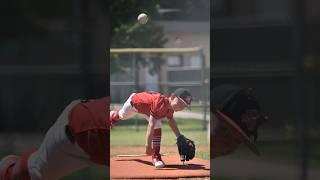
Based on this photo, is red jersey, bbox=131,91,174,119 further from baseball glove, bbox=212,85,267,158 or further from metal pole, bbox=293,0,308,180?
metal pole, bbox=293,0,308,180

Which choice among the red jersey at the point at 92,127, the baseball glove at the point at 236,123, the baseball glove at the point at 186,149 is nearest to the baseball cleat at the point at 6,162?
the red jersey at the point at 92,127

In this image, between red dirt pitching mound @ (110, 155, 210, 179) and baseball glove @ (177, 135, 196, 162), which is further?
baseball glove @ (177, 135, 196, 162)

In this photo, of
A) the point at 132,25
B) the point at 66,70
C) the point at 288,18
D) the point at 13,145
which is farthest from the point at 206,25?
the point at 13,145

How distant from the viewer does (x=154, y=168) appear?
15.1 feet

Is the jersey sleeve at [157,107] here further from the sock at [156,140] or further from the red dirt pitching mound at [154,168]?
the red dirt pitching mound at [154,168]

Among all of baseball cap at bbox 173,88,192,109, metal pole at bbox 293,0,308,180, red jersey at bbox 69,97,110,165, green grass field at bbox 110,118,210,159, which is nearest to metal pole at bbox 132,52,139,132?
green grass field at bbox 110,118,210,159

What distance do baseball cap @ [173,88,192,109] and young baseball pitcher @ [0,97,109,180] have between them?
1.73 metres

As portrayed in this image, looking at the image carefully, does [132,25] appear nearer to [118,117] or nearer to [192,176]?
[118,117]

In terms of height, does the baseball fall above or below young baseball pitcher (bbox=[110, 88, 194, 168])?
above

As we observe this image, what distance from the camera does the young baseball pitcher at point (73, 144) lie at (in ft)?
10.7

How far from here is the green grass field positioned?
5.02m

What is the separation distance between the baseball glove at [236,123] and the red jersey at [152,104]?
4.94ft

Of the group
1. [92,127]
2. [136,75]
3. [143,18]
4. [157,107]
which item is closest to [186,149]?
[157,107]

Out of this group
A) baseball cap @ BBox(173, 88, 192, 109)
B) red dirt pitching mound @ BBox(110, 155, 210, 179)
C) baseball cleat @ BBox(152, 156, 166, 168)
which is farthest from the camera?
baseball cap @ BBox(173, 88, 192, 109)
